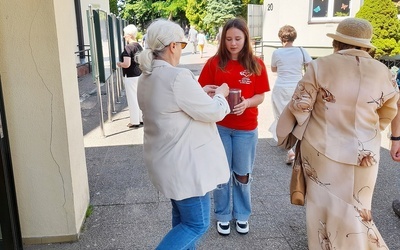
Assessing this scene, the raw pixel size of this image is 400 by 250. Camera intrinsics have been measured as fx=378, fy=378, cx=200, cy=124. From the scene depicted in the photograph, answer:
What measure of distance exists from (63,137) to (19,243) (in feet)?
2.78

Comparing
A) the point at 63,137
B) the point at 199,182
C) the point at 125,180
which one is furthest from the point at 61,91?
the point at 125,180

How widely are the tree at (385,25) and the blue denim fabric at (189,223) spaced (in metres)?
10.0

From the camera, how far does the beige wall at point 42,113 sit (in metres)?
2.78

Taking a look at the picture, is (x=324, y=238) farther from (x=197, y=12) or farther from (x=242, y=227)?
(x=197, y=12)

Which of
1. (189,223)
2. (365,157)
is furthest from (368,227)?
(189,223)

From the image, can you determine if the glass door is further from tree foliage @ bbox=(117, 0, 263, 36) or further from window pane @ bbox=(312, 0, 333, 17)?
tree foliage @ bbox=(117, 0, 263, 36)

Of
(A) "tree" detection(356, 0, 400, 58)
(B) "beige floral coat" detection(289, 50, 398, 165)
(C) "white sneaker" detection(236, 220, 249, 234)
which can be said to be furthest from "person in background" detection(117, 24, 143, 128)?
(A) "tree" detection(356, 0, 400, 58)

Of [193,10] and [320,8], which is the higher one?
[193,10]

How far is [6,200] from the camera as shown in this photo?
100 inches

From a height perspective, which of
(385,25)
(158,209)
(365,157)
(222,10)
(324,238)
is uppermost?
(222,10)

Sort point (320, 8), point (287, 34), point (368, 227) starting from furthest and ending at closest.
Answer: point (320, 8)
point (287, 34)
point (368, 227)

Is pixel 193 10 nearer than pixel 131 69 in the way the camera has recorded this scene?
No

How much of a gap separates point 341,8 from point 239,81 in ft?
38.8

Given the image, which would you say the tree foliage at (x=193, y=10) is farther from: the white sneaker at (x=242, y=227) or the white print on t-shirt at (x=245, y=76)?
the white sneaker at (x=242, y=227)
